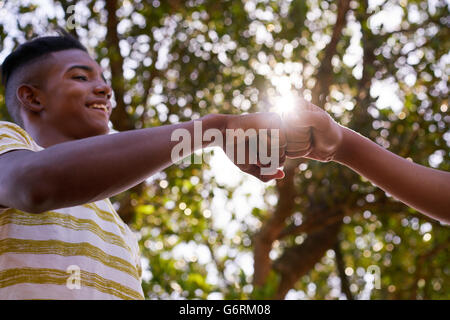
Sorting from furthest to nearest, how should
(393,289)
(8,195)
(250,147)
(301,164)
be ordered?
(393,289), (301,164), (250,147), (8,195)

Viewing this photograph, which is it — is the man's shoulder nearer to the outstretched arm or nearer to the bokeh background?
the outstretched arm

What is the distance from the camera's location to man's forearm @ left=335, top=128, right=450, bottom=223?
1.84 metres

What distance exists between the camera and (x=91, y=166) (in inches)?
54.2

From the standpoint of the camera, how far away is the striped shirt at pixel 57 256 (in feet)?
5.49

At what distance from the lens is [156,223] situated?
22.8 feet

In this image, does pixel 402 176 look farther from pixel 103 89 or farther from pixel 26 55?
pixel 26 55

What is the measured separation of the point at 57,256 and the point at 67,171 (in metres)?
0.49

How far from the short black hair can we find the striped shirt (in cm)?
56

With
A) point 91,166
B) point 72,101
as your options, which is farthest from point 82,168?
point 72,101

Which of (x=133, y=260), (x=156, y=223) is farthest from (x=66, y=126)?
(x=156, y=223)

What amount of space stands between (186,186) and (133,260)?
157 inches

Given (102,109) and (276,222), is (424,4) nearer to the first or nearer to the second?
(276,222)

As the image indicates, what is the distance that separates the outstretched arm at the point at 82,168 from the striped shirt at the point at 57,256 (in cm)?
20

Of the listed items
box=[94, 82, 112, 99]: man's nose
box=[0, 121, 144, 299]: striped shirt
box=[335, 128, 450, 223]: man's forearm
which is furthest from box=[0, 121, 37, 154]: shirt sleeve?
box=[335, 128, 450, 223]: man's forearm
